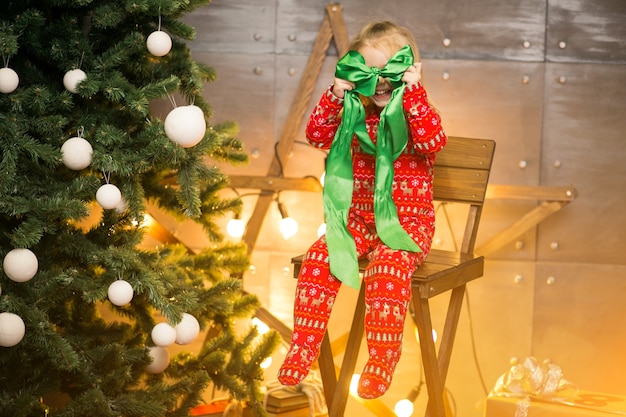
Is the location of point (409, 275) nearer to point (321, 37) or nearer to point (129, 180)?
point (129, 180)

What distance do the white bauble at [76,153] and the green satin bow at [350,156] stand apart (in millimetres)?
668

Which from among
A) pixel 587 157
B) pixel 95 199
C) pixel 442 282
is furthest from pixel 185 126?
pixel 587 157

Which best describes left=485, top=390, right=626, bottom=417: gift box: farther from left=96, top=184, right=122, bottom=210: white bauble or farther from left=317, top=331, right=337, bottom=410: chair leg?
left=96, top=184, right=122, bottom=210: white bauble

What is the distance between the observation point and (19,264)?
6.95ft

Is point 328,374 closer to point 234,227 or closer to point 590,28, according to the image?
point 234,227

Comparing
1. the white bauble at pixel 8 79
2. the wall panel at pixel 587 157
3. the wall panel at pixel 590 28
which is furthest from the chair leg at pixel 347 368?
the wall panel at pixel 590 28

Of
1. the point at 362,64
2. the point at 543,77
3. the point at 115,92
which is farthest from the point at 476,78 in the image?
the point at 115,92

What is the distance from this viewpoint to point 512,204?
308 centimetres

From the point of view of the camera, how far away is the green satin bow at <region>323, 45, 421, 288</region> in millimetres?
2188

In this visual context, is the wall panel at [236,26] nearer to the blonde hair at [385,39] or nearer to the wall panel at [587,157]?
the blonde hair at [385,39]

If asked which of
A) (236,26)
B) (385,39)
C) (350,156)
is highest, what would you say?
(236,26)

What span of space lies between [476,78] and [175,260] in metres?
1.32

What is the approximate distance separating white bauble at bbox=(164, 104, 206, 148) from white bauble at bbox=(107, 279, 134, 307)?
420 millimetres

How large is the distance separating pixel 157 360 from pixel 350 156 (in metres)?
0.86
